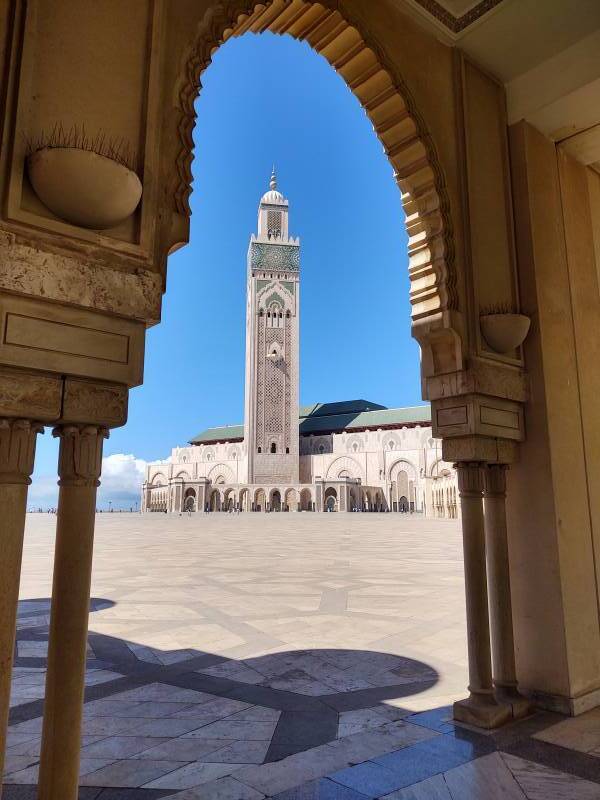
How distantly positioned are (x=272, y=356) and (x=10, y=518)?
5053 cm

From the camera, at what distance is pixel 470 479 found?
289cm

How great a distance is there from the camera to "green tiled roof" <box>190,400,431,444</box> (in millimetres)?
53062

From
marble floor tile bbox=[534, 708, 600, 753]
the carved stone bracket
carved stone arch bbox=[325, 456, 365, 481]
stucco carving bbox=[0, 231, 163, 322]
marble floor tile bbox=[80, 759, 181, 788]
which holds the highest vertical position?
carved stone arch bbox=[325, 456, 365, 481]

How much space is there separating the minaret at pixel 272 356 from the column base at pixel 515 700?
47.5 m

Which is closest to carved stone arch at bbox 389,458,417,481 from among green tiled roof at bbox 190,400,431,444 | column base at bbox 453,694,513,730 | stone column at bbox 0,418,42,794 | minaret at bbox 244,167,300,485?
green tiled roof at bbox 190,400,431,444

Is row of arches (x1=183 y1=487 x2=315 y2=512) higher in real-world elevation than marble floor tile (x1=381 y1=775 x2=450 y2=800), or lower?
higher

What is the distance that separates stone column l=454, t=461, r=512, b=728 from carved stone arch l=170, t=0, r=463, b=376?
24.7 inches

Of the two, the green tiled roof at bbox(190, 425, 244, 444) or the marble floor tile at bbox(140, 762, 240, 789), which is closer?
the marble floor tile at bbox(140, 762, 240, 789)

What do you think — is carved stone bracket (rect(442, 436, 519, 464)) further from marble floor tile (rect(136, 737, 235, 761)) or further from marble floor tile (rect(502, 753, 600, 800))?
marble floor tile (rect(136, 737, 235, 761))

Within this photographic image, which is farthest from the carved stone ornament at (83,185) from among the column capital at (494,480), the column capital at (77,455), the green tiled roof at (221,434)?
the green tiled roof at (221,434)

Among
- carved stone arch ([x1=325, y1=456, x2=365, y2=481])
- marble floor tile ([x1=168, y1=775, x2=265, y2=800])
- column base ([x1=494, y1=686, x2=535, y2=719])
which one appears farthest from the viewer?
carved stone arch ([x1=325, y1=456, x2=365, y2=481])

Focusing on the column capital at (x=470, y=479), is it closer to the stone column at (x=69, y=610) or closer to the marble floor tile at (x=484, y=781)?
the marble floor tile at (x=484, y=781)

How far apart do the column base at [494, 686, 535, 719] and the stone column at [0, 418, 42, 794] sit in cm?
224

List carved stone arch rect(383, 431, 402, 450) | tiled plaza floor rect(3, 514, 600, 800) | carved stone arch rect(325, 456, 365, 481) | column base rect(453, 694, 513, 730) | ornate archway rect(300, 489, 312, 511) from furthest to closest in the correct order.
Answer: carved stone arch rect(325, 456, 365, 481)
carved stone arch rect(383, 431, 402, 450)
ornate archway rect(300, 489, 312, 511)
column base rect(453, 694, 513, 730)
tiled plaza floor rect(3, 514, 600, 800)
